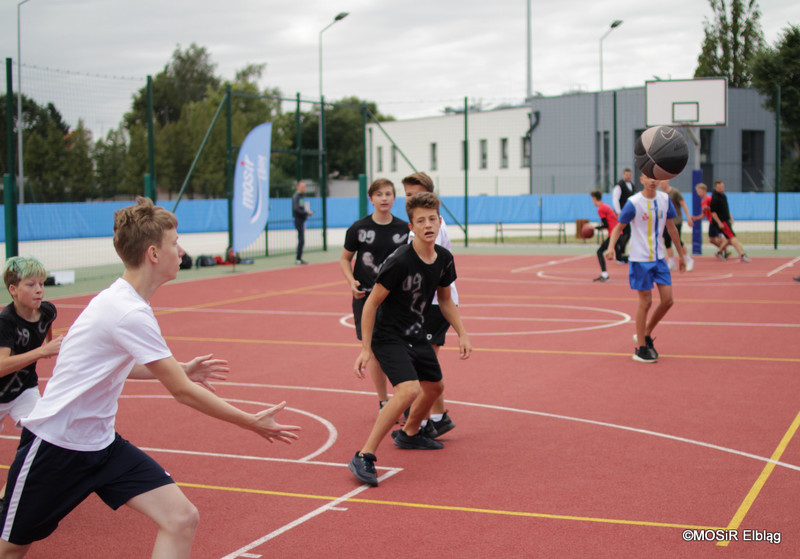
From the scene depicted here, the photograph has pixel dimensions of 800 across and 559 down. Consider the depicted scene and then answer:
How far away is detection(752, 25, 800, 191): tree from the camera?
133 ft

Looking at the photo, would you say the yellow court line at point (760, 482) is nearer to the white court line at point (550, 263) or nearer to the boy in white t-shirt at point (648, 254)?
the boy in white t-shirt at point (648, 254)

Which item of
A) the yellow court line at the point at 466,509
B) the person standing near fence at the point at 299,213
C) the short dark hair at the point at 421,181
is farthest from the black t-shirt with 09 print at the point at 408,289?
the person standing near fence at the point at 299,213

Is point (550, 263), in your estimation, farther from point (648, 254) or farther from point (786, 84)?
point (786, 84)

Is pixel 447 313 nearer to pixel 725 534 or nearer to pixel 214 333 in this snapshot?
pixel 725 534

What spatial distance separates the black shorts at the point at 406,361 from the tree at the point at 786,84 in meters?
38.3

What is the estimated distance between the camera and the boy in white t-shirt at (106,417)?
10.6 feet

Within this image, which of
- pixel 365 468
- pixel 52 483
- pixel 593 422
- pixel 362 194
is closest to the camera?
pixel 52 483

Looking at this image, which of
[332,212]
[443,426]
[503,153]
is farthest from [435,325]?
[503,153]

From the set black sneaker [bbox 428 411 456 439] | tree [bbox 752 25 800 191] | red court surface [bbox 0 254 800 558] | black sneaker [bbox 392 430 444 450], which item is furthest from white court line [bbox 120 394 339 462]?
tree [bbox 752 25 800 191]

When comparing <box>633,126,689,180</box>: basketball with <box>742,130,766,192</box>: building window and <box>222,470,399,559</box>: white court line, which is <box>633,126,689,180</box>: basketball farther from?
<box>742,130,766,192</box>: building window

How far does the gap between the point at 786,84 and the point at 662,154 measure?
36.3 m

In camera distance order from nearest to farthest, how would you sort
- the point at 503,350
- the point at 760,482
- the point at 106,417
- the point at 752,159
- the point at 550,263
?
the point at 106,417, the point at 760,482, the point at 503,350, the point at 550,263, the point at 752,159

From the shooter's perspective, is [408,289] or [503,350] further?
[503,350]

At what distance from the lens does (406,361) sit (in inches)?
222
